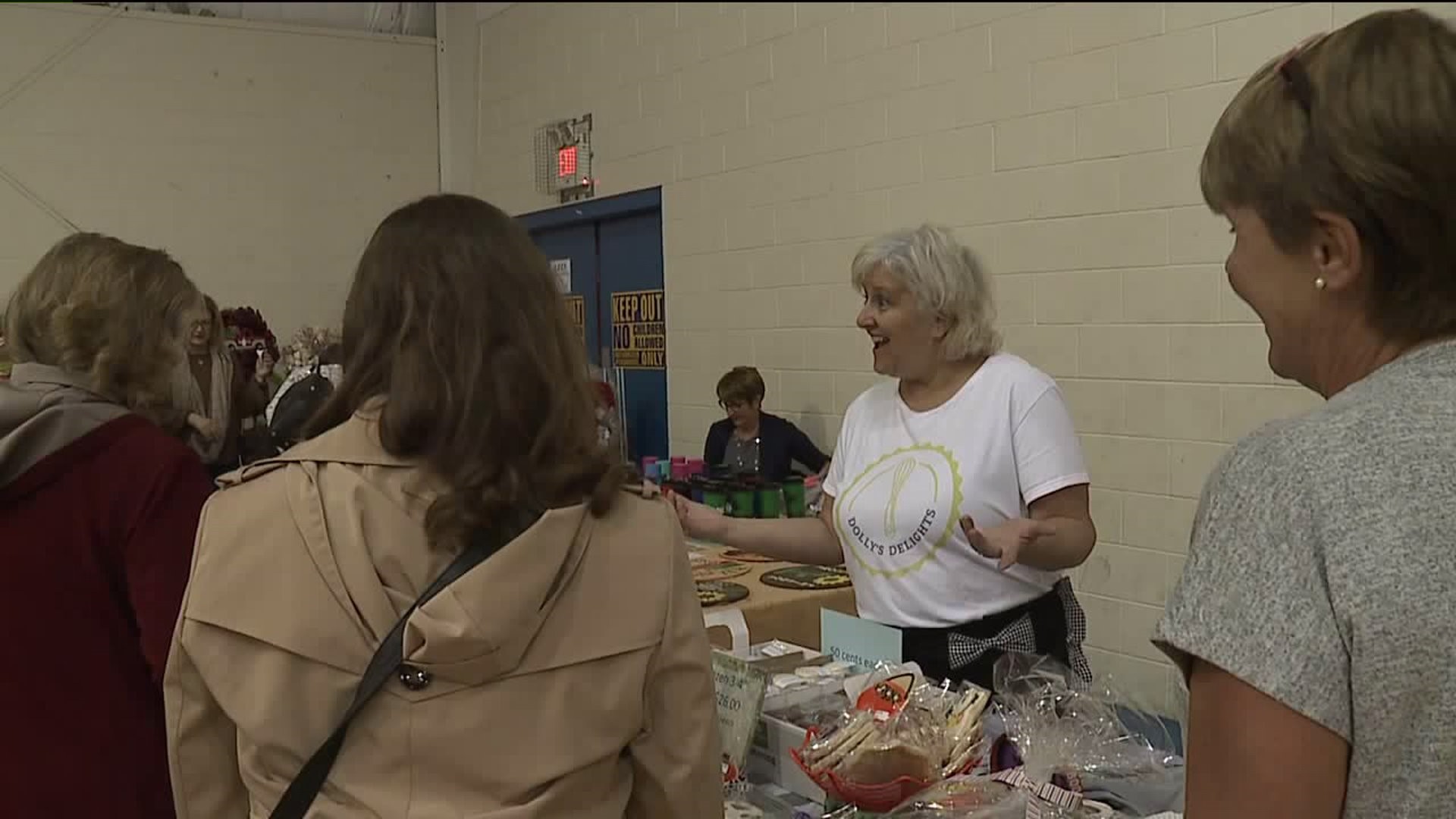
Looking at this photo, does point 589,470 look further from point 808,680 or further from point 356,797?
point 808,680

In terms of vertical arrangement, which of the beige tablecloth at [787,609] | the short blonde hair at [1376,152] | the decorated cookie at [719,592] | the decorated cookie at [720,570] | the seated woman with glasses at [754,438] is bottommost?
the beige tablecloth at [787,609]

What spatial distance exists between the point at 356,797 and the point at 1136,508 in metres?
2.97

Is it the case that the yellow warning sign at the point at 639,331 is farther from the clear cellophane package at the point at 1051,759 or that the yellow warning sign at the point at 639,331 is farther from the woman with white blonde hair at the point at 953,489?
the clear cellophane package at the point at 1051,759

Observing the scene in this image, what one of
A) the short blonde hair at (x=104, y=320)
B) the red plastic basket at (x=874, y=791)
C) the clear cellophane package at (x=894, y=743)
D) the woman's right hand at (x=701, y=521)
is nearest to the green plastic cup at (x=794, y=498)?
the woman's right hand at (x=701, y=521)

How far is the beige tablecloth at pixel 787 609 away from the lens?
2.90 meters

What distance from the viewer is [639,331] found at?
619 cm

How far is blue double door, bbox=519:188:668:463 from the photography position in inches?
237

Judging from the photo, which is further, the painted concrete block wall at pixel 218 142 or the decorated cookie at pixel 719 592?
the painted concrete block wall at pixel 218 142

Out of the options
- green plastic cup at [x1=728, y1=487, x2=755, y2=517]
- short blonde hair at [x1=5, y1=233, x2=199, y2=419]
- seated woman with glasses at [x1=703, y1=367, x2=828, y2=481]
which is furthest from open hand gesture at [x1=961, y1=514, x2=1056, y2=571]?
seated woman with glasses at [x1=703, y1=367, x2=828, y2=481]

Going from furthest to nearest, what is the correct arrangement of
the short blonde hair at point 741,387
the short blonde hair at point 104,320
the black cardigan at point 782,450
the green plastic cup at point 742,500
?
the short blonde hair at point 741,387 → the black cardigan at point 782,450 → the green plastic cup at point 742,500 → the short blonde hair at point 104,320

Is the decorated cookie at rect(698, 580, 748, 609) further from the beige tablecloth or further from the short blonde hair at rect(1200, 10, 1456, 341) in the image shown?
the short blonde hair at rect(1200, 10, 1456, 341)

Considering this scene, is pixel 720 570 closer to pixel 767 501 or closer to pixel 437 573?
pixel 767 501

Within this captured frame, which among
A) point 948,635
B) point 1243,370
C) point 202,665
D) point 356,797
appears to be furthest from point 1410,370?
point 1243,370

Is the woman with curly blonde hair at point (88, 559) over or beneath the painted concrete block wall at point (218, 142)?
beneath
